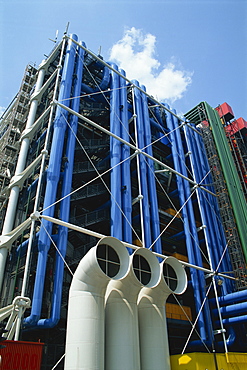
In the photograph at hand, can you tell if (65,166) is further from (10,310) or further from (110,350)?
(110,350)

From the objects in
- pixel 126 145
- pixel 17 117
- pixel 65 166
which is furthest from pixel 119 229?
pixel 17 117

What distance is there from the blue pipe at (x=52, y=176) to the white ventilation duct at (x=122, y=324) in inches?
145

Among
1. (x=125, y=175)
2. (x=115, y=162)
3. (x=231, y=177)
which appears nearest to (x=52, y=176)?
(x=115, y=162)

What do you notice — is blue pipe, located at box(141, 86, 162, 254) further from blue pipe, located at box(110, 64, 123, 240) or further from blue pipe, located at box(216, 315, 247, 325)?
blue pipe, located at box(216, 315, 247, 325)

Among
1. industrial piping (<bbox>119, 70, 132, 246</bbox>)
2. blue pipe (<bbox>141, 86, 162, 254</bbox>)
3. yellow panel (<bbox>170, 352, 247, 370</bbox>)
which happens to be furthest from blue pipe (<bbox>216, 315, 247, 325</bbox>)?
industrial piping (<bbox>119, 70, 132, 246</bbox>)

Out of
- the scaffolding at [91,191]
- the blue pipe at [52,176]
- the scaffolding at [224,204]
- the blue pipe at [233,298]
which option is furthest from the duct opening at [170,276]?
the scaffolding at [224,204]

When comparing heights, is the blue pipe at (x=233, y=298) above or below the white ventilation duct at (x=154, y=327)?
above

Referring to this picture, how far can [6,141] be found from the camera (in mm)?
25281

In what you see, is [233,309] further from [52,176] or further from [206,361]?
[52,176]

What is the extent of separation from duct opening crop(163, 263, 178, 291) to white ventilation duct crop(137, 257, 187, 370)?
0.11 meters

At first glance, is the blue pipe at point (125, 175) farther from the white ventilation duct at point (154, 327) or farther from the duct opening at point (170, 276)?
the white ventilation duct at point (154, 327)

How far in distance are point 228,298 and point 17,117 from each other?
23176 mm

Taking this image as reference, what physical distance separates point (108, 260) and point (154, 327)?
12.2 ft

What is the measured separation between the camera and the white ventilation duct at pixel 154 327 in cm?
1285
